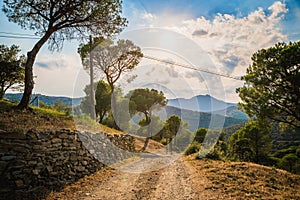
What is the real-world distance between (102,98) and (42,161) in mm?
22863

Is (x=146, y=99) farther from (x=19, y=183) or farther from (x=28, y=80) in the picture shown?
(x=19, y=183)

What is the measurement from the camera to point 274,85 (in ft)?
53.6

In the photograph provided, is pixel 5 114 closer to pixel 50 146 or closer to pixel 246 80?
pixel 50 146

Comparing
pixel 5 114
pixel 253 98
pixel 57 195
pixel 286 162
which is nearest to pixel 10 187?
pixel 57 195

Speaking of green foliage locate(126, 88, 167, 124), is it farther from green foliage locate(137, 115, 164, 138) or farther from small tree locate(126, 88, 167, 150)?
green foliage locate(137, 115, 164, 138)

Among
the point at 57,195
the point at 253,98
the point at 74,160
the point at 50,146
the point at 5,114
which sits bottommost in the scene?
the point at 57,195

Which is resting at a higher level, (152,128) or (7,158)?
(7,158)

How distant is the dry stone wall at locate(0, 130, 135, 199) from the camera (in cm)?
566

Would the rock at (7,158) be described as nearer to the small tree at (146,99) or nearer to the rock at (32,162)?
the rock at (32,162)

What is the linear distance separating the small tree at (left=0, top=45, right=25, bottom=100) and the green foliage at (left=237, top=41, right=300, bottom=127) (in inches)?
716

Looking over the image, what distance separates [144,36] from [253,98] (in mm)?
10211

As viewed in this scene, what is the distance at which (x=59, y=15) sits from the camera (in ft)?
36.7

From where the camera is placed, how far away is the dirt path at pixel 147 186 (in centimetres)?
610

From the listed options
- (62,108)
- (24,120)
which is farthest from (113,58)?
(24,120)
